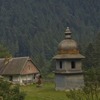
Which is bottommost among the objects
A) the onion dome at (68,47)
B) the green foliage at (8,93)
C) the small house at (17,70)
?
the green foliage at (8,93)

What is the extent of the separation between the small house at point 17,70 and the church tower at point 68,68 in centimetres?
1383

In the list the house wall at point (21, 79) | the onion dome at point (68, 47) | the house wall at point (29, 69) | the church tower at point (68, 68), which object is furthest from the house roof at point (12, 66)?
the onion dome at point (68, 47)

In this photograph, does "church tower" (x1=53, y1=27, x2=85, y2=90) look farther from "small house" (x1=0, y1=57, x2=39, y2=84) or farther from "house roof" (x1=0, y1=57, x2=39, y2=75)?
"house roof" (x1=0, y1=57, x2=39, y2=75)

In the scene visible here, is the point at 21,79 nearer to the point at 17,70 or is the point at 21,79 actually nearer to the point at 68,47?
the point at 17,70

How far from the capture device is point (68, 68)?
2032 inches

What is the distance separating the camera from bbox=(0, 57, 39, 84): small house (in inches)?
2562

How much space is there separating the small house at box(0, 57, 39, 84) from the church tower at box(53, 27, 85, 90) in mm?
13831

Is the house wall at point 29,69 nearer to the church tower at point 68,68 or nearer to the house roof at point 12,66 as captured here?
the house roof at point 12,66

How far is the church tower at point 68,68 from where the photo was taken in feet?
168

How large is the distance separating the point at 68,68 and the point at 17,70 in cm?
1512

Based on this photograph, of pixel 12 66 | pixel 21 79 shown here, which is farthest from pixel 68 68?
pixel 12 66

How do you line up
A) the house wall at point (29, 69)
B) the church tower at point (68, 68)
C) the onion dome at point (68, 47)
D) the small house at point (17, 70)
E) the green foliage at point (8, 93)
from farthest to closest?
the house wall at point (29, 69), the small house at point (17, 70), the onion dome at point (68, 47), the church tower at point (68, 68), the green foliage at point (8, 93)

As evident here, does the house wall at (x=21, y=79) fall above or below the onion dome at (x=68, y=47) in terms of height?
below

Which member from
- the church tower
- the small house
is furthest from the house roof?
the church tower
